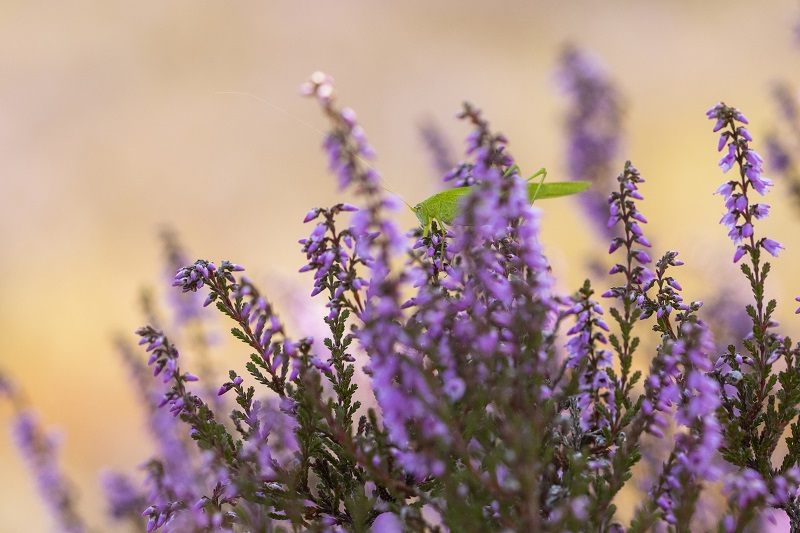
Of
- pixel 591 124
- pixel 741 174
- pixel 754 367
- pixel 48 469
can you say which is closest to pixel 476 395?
pixel 754 367

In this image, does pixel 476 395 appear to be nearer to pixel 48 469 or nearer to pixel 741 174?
pixel 741 174

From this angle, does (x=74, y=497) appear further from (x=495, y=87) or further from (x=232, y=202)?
(x=495, y=87)

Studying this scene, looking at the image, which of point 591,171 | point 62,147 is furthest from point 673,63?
point 62,147

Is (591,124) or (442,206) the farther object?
(591,124)

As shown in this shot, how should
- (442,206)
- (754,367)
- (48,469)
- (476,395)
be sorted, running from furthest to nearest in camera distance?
(48,469)
(442,206)
(754,367)
(476,395)

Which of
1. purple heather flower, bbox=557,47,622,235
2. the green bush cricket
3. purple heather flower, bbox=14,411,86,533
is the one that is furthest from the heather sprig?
purple heather flower, bbox=14,411,86,533

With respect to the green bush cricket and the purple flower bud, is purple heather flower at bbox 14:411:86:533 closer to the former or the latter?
the green bush cricket

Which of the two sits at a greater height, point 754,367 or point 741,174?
point 741,174

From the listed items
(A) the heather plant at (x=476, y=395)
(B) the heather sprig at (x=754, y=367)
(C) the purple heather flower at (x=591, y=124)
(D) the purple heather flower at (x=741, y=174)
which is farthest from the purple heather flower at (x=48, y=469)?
(C) the purple heather flower at (x=591, y=124)
